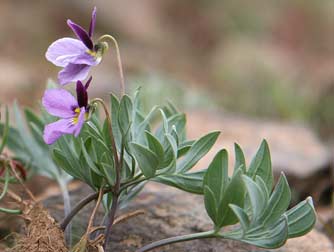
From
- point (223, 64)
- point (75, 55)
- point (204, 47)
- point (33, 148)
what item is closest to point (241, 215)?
point (75, 55)

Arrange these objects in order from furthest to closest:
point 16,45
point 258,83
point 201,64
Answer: point 201,64 < point 16,45 < point 258,83

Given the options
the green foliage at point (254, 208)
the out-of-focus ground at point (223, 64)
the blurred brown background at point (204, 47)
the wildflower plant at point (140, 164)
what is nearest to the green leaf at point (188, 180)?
the wildflower plant at point (140, 164)

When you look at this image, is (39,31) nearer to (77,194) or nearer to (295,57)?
(295,57)

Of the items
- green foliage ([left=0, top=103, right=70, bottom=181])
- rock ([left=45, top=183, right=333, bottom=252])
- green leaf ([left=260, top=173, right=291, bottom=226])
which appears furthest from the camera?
green foliage ([left=0, top=103, right=70, bottom=181])

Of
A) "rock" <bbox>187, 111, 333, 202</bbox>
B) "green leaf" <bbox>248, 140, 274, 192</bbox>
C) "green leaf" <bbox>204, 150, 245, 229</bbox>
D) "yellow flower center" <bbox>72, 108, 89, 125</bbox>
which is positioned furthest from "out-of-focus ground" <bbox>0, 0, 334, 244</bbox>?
"yellow flower center" <bbox>72, 108, 89, 125</bbox>

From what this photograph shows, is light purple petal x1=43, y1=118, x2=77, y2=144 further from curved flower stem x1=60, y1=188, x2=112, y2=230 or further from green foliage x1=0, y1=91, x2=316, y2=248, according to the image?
curved flower stem x1=60, y1=188, x2=112, y2=230

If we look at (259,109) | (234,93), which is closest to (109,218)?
(259,109)
